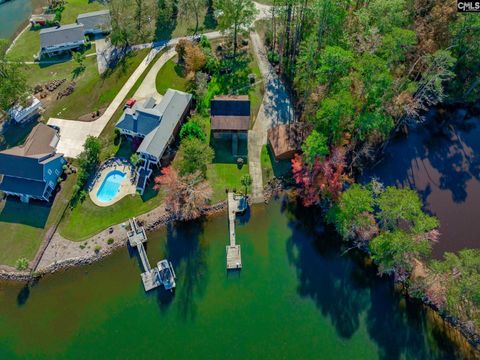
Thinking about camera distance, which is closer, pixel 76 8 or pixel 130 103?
pixel 130 103

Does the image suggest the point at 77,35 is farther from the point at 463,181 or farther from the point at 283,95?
the point at 463,181

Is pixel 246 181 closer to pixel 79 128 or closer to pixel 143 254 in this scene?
pixel 143 254

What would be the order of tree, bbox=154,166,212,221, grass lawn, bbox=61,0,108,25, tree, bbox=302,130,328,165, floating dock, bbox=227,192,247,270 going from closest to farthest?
tree, bbox=302,130,328,165, floating dock, bbox=227,192,247,270, tree, bbox=154,166,212,221, grass lawn, bbox=61,0,108,25

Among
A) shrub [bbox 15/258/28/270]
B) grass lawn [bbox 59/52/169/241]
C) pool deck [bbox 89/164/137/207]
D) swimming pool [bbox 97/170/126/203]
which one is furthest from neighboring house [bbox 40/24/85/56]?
shrub [bbox 15/258/28/270]

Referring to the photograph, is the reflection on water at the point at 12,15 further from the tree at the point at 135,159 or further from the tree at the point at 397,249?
the tree at the point at 397,249

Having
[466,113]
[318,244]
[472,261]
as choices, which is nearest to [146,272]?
[318,244]

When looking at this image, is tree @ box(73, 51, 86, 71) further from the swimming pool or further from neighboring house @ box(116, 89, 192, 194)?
the swimming pool

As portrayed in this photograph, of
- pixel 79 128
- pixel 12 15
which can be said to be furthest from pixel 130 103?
pixel 12 15

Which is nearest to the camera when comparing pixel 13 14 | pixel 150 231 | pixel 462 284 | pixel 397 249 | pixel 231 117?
pixel 462 284
